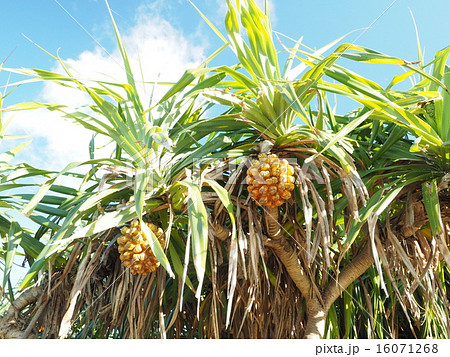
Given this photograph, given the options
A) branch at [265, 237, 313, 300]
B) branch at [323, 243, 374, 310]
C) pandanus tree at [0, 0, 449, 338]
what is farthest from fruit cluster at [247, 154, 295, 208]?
branch at [323, 243, 374, 310]

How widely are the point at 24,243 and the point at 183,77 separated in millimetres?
746

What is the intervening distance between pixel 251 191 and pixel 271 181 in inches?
2.3

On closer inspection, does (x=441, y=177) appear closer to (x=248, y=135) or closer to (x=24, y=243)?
(x=248, y=135)

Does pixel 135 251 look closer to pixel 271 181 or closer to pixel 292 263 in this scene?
pixel 271 181

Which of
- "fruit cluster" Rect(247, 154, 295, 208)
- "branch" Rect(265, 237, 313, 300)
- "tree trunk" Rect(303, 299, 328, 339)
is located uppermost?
"fruit cluster" Rect(247, 154, 295, 208)

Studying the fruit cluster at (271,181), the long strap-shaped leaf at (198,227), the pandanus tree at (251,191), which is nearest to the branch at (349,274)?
the pandanus tree at (251,191)

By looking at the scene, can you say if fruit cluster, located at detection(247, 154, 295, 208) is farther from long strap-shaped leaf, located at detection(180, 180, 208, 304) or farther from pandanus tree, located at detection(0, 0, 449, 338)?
long strap-shaped leaf, located at detection(180, 180, 208, 304)

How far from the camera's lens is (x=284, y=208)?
1364mm

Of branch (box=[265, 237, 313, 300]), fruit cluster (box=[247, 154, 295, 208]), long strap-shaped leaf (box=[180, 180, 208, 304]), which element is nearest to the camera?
long strap-shaped leaf (box=[180, 180, 208, 304])

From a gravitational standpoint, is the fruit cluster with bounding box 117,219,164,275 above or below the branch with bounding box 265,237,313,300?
below

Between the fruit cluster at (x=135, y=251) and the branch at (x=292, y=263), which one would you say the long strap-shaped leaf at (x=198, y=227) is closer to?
the fruit cluster at (x=135, y=251)

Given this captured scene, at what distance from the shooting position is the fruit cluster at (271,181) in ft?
3.43

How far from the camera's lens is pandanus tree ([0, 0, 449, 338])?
1065 mm

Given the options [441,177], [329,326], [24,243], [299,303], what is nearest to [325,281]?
[299,303]
